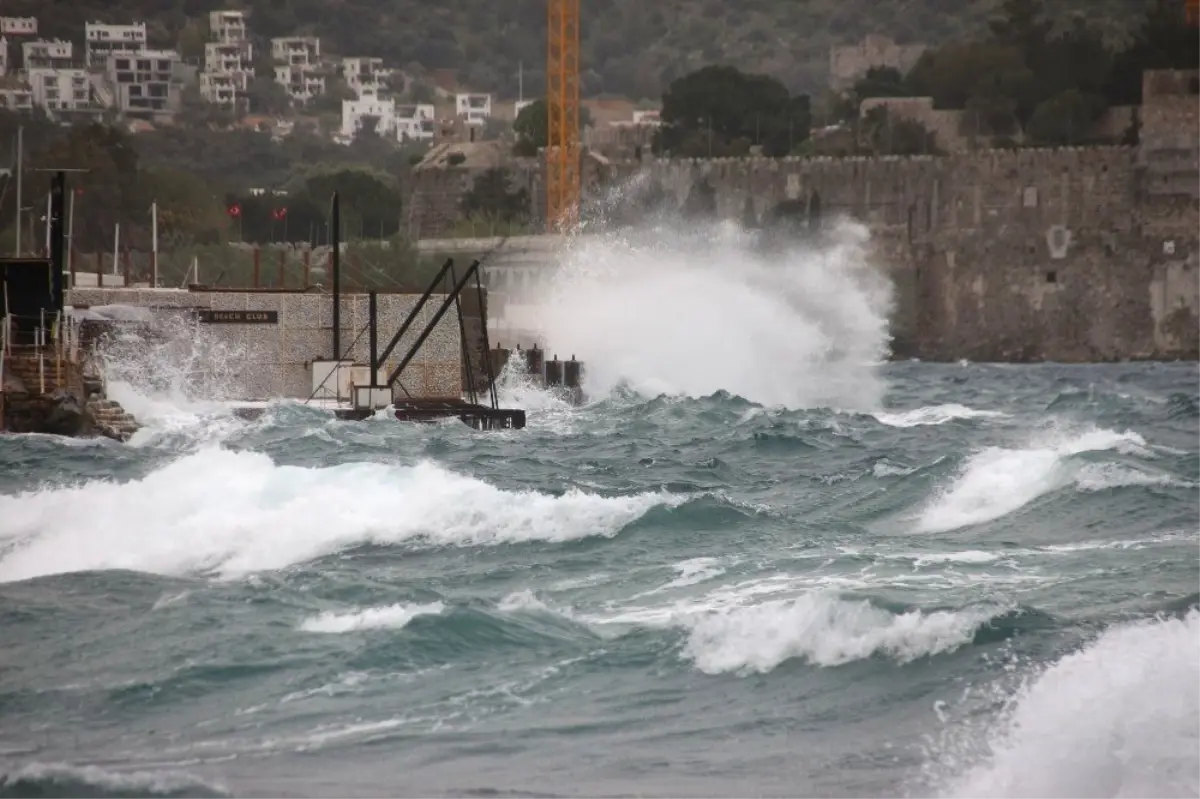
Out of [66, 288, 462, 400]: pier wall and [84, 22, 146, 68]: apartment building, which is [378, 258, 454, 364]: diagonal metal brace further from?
[84, 22, 146, 68]: apartment building

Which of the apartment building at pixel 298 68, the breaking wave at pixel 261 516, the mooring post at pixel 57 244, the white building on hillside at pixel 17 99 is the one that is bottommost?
the breaking wave at pixel 261 516

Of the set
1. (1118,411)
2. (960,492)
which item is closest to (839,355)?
(1118,411)

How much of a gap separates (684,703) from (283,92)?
566 ft

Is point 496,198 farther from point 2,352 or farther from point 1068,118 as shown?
point 2,352

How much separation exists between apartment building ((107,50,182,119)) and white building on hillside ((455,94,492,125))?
32.4 m

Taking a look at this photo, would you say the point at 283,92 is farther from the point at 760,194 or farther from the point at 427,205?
the point at 760,194

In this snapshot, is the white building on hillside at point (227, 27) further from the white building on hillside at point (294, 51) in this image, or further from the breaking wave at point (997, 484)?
the breaking wave at point (997, 484)

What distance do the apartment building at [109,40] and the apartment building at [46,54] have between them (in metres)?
4.65

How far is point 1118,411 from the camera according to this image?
151 feet

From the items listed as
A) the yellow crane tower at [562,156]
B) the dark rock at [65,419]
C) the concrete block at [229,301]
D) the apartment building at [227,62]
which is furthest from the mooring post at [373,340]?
the apartment building at [227,62]

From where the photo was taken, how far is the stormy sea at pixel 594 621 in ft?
42.8

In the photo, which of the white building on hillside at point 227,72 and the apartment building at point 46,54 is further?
the white building on hillside at point 227,72

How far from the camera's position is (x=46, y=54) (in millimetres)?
133875

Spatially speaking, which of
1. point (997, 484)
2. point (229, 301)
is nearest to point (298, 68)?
point (229, 301)
